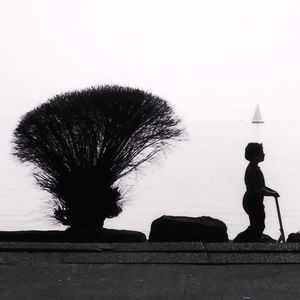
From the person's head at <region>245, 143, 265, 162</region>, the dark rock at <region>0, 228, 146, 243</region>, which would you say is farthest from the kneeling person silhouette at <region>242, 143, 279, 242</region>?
the dark rock at <region>0, 228, 146, 243</region>

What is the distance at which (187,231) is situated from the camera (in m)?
10.6

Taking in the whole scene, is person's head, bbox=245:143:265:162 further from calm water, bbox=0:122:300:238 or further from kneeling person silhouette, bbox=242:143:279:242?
calm water, bbox=0:122:300:238

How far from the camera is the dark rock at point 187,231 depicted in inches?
417

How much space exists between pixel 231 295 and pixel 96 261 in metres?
2.05

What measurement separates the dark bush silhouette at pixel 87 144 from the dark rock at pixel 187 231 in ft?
7.91

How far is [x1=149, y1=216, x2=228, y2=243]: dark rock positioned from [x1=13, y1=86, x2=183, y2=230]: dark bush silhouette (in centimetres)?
241

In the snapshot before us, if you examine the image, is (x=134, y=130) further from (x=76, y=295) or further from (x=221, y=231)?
(x=76, y=295)

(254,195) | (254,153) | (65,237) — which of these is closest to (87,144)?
(65,237)

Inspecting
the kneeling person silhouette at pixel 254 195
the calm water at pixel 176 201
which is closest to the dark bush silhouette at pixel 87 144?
the calm water at pixel 176 201

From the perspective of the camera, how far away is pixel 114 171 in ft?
44.2

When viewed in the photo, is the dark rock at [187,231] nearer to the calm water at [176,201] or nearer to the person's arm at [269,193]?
the person's arm at [269,193]

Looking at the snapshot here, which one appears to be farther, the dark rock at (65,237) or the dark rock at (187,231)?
the dark rock at (65,237)

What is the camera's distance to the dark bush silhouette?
42.7ft

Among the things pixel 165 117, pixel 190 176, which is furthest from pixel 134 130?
pixel 190 176
